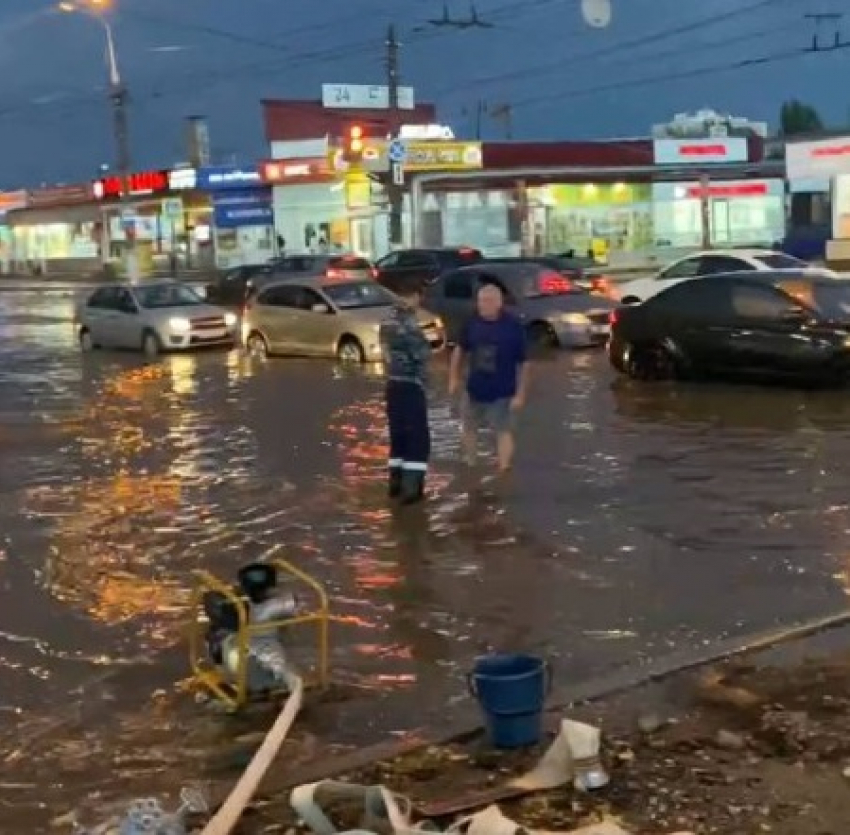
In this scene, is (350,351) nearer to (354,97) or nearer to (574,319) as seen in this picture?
(574,319)

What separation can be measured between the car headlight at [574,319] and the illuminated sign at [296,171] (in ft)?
113

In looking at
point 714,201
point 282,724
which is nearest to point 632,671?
point 282,724

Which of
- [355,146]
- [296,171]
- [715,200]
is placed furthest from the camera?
[715,200]


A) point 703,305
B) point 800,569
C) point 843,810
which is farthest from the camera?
point 703,305

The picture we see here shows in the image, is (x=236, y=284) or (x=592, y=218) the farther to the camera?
(x=592, y=218)

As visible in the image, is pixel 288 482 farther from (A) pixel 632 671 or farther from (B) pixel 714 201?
(B) pixel 714 201

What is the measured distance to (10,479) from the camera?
13891 mm

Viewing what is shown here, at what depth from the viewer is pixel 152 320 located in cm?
2972

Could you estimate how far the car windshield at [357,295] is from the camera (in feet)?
82.8

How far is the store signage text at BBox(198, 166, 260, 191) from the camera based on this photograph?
61.7 metres

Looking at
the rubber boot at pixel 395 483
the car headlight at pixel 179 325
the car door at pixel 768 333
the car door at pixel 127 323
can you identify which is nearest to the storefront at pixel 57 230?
the car door at pixel 127 323

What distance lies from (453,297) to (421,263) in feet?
38.1

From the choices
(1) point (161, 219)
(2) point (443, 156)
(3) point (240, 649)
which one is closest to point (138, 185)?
(1) point (161, 219)

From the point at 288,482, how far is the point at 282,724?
→ 274 inches
